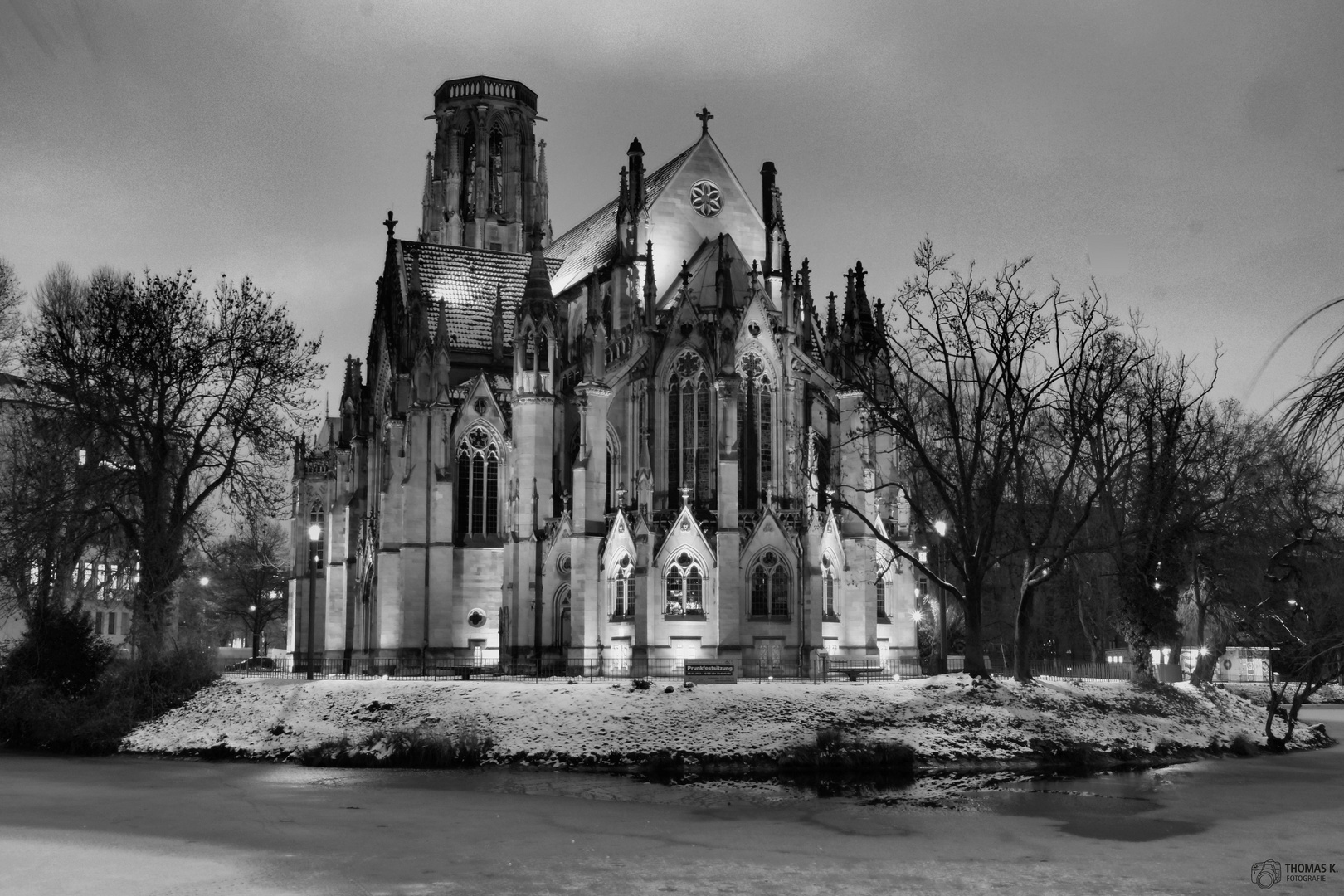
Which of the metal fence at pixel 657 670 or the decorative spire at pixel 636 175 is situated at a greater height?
the decorative spire at pixel 636 175

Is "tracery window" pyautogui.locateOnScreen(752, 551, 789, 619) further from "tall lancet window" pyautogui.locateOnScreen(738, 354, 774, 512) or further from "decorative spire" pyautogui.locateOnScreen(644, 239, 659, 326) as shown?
"decorative spire" pyautogui.locateOnScreen(644, 239, 659, 326)

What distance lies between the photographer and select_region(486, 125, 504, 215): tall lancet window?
7669 cm

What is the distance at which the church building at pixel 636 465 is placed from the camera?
160 feet

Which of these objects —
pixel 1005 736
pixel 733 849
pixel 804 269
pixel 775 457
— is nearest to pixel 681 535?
pixel 775 457

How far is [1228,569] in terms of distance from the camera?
44312mm

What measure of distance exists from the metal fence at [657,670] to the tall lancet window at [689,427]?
725cm

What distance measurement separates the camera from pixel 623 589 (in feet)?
162

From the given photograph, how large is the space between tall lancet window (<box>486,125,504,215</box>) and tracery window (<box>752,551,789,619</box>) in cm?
3503

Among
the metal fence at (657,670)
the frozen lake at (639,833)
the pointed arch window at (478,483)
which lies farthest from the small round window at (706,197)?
the frozen lake at (639,833)

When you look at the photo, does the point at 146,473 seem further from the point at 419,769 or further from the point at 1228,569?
the point at 1228,569

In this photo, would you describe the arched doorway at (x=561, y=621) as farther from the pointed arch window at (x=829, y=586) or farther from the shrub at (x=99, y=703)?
the shrub at (x=99, y=703)

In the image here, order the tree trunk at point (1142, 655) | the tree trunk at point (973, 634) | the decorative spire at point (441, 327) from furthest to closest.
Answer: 1. the decorative spire at point (441, 327)
2. the tree trunk at point (1142, 655)
3. the tree trunk at point (973, 634)

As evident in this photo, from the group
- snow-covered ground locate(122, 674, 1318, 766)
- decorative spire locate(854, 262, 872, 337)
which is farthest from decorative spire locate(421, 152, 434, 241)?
snow-covered ground locate(122, 674, 1318, 766)

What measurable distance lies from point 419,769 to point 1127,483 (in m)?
25.0
